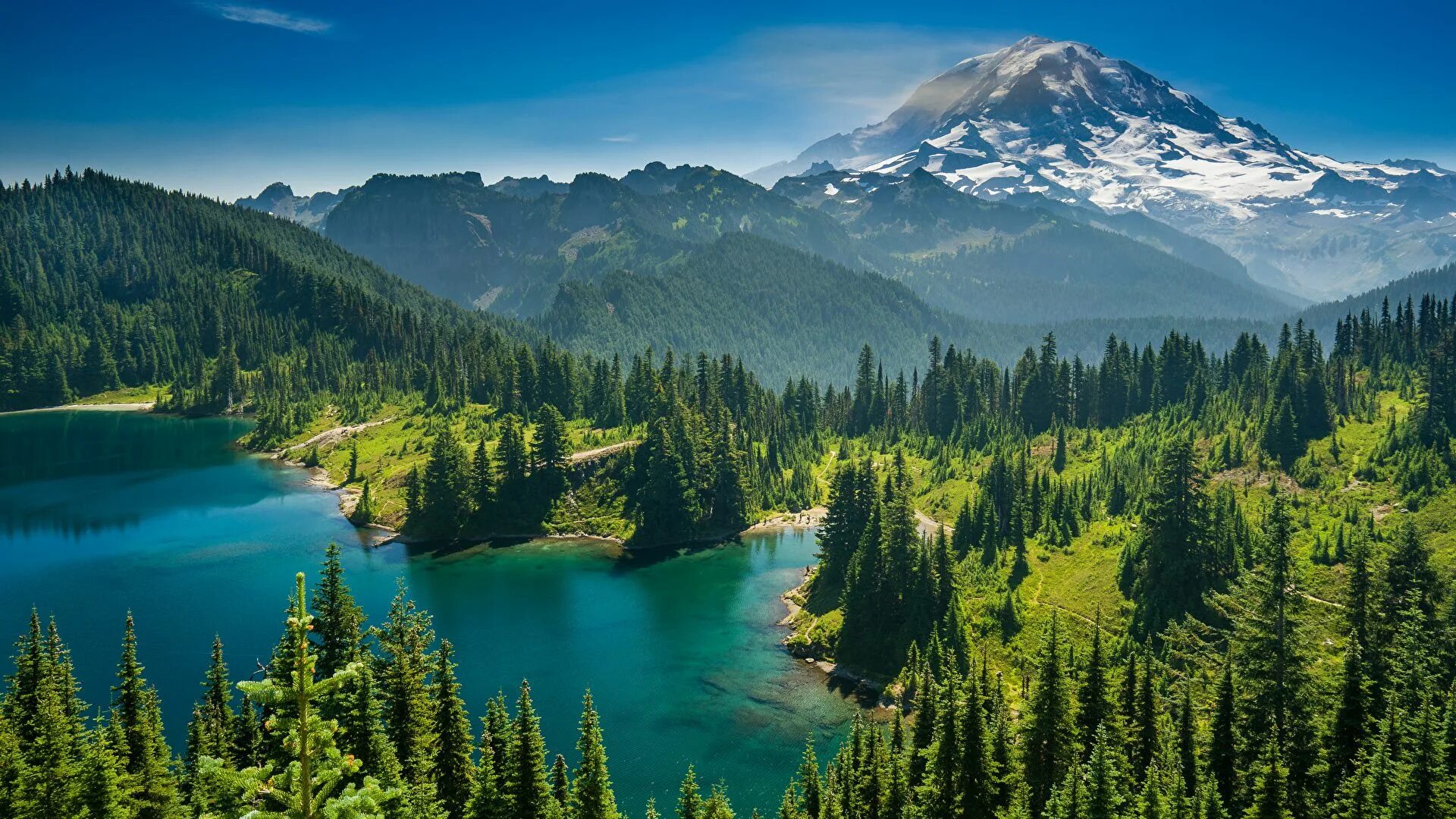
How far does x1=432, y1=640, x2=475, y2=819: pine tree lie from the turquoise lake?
2452 cm

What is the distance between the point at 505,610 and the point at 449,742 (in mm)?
69887

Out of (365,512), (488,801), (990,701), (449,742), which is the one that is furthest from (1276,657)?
(365,512)

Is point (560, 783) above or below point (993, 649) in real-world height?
above

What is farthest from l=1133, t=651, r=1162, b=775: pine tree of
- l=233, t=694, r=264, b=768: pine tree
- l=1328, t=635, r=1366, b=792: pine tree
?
l=233, t=694, r=264, b=768: pine tree

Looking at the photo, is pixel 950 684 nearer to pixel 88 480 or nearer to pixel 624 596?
pixel 624 596

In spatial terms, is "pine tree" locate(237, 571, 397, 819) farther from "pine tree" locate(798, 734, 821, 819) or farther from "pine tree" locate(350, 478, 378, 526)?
"pine tree" locate(350, 478, 378, 526)

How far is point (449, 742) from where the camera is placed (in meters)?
60.2

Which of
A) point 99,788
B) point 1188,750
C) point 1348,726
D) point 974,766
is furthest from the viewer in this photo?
point 1188,750

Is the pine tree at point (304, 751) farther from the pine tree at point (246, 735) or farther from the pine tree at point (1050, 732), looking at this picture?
the pine tree at point (1050, 732)

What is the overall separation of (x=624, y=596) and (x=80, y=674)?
65.3 m

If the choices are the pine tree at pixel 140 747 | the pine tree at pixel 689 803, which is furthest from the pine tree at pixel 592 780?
the pine tree at pixel 140 747

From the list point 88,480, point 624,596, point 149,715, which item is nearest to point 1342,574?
point 624,596

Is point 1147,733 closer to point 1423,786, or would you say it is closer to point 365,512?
point 1423,786

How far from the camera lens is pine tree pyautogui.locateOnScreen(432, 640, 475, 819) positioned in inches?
2362
